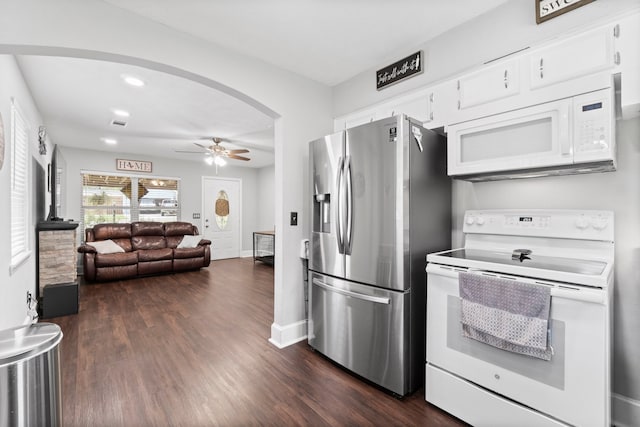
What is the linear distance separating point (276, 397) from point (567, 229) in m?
2.09

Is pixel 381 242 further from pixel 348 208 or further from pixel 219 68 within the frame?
pixel 219 68

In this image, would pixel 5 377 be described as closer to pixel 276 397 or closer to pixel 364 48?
pixel 276 397

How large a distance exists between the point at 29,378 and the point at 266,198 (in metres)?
7.28

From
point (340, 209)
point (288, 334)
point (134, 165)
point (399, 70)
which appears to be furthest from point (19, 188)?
point (134, 165)

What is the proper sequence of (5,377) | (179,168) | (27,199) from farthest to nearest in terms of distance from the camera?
(179,168) → (27,199) → (5,377)

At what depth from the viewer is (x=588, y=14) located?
160 cm

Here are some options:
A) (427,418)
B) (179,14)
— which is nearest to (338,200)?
(427,418)

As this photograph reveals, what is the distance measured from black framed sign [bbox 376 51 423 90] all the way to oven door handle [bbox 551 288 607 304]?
6.07 ft

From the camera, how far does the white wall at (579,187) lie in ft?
5.15

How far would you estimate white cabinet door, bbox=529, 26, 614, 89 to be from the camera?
1.48 metres

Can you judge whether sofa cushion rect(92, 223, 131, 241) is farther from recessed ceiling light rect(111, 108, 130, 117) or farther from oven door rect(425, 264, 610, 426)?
oven door rect(425, 264, 610, 426)

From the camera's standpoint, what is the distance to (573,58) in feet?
5.12

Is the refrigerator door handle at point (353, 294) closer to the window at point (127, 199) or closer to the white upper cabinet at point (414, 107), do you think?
the white upper cabinet at point (414, 107)

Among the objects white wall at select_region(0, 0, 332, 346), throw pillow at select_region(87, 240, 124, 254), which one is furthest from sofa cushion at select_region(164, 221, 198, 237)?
white wall at select_region(0, 0, 332, 346)
